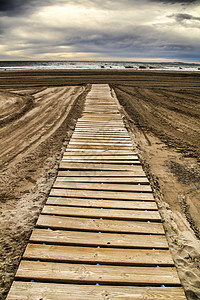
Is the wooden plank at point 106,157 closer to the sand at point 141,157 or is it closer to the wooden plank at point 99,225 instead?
the sand at point 141,157

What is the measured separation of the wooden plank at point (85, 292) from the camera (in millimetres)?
1975

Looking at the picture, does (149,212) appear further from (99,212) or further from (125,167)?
(125,167)

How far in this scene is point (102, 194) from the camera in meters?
3.50

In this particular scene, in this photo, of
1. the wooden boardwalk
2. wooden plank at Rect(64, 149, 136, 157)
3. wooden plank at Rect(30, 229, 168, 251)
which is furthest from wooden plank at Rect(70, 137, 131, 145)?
wooden plank at Rect(30, 229, 168, 251)

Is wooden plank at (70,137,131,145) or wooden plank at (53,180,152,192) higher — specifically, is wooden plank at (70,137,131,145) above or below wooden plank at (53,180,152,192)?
above

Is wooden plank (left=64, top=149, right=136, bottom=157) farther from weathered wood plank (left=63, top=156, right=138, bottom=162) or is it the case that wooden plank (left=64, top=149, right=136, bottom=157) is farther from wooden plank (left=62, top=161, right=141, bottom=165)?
wooden plank (left=62, top=161, right=141, bottom=165)

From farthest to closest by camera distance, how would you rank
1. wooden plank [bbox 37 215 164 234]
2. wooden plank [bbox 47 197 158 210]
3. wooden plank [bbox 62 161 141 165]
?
wooden plank [bbox 62 161 141 165] < wooden plank [bbox 47 197 158 210] < wooden plank [bbox 37 215 164 234]

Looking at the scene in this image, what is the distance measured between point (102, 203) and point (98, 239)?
0.75 meters

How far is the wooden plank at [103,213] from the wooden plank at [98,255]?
57 cm

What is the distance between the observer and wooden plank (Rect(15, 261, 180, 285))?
6.98 ft

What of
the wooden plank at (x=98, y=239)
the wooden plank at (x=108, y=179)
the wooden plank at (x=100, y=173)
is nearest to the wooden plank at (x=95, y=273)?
the wooden plank at (x=98, y=239)

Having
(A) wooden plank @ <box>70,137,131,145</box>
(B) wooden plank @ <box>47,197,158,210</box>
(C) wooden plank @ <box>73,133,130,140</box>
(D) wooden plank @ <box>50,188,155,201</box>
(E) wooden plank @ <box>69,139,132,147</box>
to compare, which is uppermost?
(C) wooden plank @ <box>73,133,130,140</box>

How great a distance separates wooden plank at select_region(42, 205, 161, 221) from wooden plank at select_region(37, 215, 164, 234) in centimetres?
8

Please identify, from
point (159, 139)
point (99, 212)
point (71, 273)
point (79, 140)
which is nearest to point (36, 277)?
point (71, 273)
